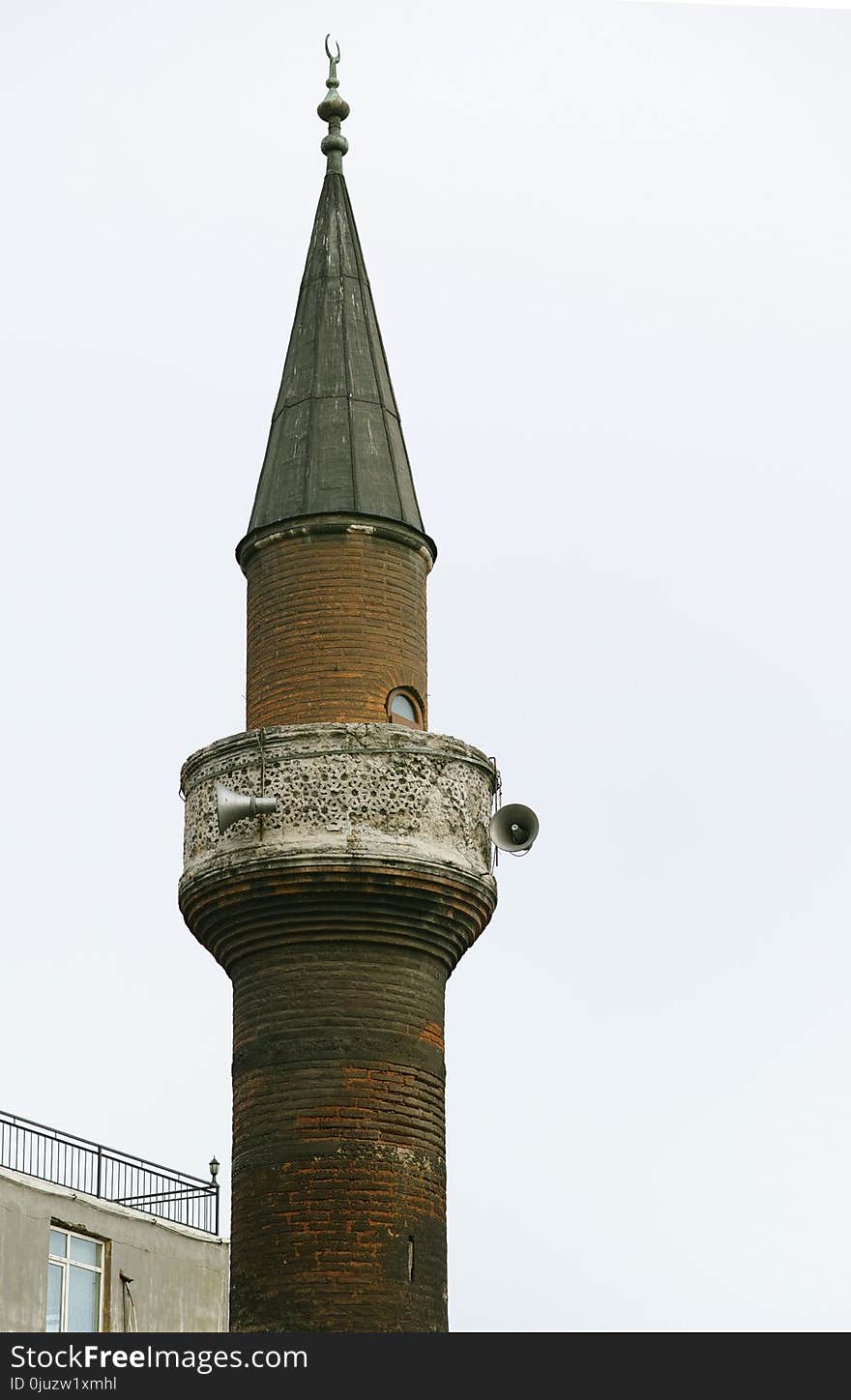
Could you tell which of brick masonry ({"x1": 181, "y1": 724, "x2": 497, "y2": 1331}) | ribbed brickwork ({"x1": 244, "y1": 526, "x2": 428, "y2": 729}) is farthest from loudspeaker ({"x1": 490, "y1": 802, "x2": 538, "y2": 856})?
ribbed brickwork ({"x1": 244, "y1": 526, "x2": 428, "y2": 729})

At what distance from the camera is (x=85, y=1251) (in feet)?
99.5

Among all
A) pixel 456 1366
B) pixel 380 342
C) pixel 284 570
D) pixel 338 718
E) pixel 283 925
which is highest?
pixel 380 342

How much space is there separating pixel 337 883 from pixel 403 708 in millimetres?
2212

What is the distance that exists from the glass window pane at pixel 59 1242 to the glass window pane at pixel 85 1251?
161 mm

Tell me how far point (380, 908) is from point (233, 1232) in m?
3.04

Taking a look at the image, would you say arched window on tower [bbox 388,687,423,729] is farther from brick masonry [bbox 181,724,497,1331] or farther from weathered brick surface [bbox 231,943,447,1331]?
weathered brick surface [bbox 231,943,447,1331]

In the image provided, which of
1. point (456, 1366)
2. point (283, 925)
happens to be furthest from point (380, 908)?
point (456, 1366)

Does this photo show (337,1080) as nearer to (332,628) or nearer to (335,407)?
(332,628)

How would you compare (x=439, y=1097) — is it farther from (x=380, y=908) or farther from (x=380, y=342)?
(x=380, y=342)

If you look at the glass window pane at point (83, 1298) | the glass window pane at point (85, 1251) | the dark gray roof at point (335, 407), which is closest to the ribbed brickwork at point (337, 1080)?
the dark gray roof at point (335, 407)

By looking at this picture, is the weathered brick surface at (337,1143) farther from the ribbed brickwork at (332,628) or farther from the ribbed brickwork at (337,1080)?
the ribbed brickwork at (332,628)

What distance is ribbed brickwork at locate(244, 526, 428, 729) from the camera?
80.3 feet

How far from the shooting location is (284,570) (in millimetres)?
25047

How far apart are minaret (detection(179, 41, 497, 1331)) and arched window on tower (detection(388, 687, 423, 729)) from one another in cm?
2
